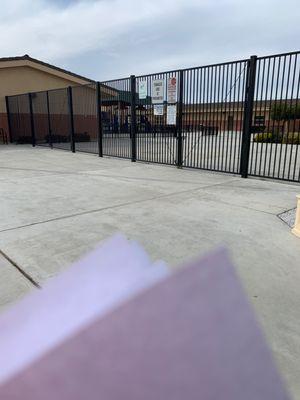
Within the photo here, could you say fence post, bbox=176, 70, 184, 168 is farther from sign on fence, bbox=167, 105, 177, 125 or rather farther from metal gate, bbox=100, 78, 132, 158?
metal gate, bbox=100, 78, 132, 158

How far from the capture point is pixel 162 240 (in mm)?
3504

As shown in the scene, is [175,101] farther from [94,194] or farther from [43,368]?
[43,368]

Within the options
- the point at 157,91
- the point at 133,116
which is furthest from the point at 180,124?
the point at 133,116

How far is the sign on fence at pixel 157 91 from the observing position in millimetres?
8628

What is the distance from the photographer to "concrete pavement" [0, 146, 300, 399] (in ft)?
8.04

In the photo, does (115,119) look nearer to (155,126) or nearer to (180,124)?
(155,126)

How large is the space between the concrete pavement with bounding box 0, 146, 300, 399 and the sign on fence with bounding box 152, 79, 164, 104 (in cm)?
250

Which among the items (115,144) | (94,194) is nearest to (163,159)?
(115,144)

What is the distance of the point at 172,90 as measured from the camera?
8367 millimetres

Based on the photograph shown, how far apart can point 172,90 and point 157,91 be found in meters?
0.54

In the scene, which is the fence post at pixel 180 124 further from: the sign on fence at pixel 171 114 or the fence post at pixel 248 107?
the fence post at pixel 248 107

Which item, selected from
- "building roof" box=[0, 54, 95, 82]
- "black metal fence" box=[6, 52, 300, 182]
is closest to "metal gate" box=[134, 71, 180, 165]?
"black metal fence" box=[6, 52, 300, 182]

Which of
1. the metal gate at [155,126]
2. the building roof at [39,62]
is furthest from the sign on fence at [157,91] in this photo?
the building roof at [39,62]

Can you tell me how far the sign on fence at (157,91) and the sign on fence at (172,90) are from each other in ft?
0.87
